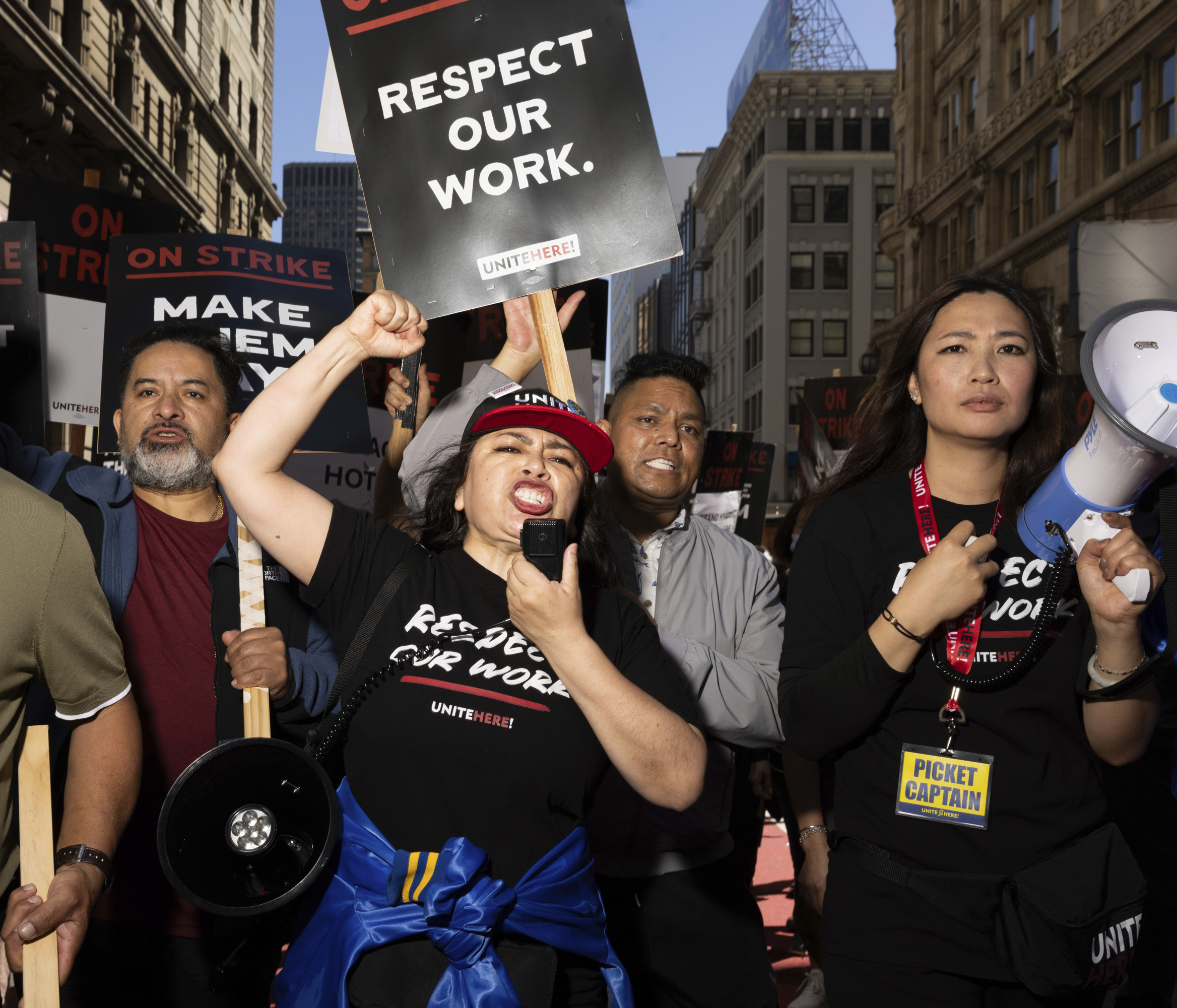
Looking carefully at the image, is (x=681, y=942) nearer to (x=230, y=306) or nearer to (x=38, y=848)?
(x=38, y=848)

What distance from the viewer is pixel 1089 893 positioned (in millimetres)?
2070

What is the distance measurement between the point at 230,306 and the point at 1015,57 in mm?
25326

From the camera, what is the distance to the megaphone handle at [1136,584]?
6.46 ft

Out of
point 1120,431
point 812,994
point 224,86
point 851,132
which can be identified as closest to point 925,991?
point 1120,431

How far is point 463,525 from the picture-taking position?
8.41 ft

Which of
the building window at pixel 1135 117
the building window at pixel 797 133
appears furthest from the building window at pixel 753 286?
the building window at pixel 1135 117

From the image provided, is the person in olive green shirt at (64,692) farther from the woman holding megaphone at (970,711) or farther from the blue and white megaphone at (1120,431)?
the blue and white megaphone at (1120,431)

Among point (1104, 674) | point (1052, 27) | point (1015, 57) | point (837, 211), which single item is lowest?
point (1104, 674)

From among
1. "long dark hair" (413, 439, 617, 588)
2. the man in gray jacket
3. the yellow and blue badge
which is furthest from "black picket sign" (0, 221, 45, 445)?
the yellow and blue badge

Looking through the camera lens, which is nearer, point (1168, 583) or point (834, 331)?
point (1168, 583)

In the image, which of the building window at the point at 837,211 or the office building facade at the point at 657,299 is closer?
the building window at the point at 837,211

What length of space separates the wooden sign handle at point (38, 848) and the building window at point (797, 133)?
49.8m

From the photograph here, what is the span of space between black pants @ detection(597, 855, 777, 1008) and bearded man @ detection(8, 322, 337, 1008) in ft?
3.05

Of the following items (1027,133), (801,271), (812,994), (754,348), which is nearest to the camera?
(812,994)
